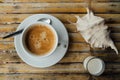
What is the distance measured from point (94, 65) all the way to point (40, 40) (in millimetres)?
215

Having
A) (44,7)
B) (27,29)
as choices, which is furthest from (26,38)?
(44,7)

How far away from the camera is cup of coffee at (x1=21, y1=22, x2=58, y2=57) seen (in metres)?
1.15

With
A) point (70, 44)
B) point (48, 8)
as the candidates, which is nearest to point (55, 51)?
point (70, 44)

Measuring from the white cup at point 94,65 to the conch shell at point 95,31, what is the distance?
0.05m

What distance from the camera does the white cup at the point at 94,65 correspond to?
116cm

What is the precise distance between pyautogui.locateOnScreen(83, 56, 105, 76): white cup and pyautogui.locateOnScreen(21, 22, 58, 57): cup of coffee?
0.45ft

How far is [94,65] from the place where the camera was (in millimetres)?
1172

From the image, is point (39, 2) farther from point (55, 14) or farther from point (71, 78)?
point (71, 78)

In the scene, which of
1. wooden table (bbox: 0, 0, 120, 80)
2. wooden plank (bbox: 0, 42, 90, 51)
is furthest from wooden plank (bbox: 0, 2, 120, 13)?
wooden plank (bbox: 0, 42, 90, 51)

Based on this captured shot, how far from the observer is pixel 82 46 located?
120cm

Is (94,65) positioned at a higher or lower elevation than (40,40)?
lower

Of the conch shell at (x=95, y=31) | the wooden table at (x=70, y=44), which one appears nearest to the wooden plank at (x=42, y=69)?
the wooden table at (x=70, y=44)

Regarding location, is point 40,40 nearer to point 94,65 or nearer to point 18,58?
point 18,58

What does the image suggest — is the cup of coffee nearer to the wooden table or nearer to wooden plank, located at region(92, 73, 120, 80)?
the wooden table
